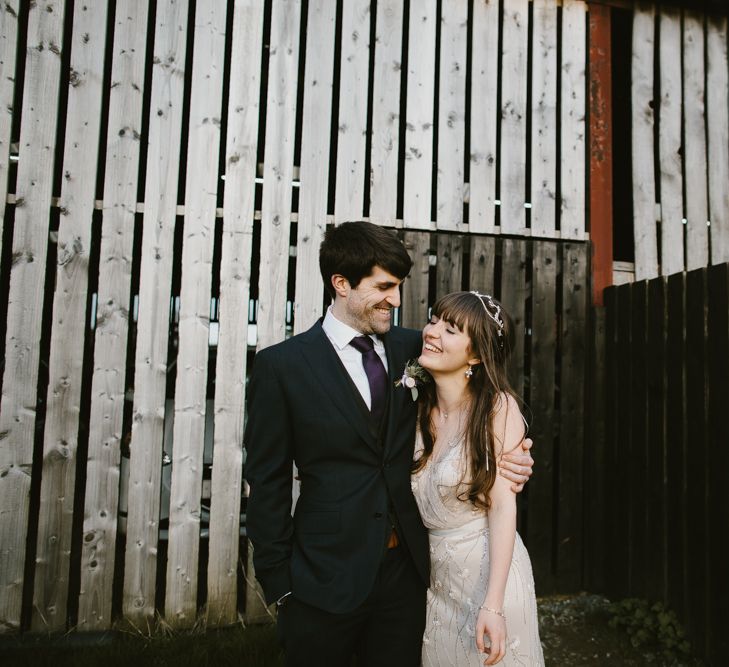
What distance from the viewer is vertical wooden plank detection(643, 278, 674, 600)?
3.81 metres

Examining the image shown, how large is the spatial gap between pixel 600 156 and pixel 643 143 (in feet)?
1.48

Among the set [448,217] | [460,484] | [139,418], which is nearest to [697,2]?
[448,217]

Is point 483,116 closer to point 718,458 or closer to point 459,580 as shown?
point 718,458

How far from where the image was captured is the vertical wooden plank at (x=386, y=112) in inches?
171

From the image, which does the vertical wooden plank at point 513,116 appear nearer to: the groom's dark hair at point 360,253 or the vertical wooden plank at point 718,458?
the vertical wooden plank at point 718,458

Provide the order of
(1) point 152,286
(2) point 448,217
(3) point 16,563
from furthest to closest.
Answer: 1. (2) point 448,217
2. (1) point 152,286
3. (3) point 16,563

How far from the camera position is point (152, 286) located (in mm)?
3994

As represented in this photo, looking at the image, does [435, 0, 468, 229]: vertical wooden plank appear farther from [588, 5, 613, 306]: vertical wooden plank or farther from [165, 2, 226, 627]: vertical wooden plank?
[165, 2, 226, 627]: vertical wooden plank

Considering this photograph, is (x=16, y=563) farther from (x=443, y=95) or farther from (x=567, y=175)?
(x=567, y=175)

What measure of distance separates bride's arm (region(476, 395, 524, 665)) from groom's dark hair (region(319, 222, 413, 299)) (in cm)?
75

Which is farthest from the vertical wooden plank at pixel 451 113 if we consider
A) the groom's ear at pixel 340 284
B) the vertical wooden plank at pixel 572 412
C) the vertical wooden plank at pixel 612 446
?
the groom's ear at pixel 340 284

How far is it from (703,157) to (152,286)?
15.7 ft

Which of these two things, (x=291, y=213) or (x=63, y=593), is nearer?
(x=63, y=593)

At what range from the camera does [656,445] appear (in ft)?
12.8
